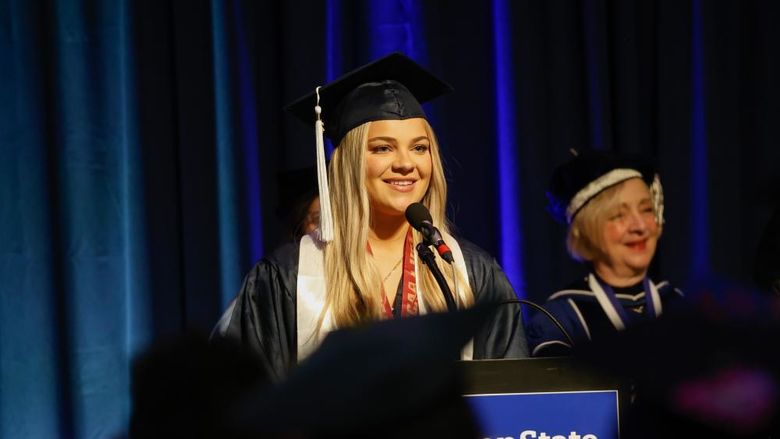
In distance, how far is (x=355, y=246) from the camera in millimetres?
2443

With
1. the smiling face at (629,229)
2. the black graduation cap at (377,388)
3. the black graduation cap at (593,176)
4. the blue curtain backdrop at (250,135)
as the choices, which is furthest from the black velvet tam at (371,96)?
the black graduation cap at (377,388)

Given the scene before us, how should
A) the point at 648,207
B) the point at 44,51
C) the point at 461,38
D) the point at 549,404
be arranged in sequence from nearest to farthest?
the point at 549,404 < the point at 648,207 < the point at 44,51 < the point at 461,38

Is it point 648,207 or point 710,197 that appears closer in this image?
point 648,207

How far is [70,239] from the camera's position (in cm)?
340

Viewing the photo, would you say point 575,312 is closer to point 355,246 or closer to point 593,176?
point 593,176

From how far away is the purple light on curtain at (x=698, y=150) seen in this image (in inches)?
147

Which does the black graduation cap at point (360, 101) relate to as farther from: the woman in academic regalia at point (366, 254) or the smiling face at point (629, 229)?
the smiling face at point (629, 229)

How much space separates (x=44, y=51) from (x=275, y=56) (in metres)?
0.93

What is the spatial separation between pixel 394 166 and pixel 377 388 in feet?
6.39

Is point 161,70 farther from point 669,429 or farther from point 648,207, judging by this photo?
point 669,429

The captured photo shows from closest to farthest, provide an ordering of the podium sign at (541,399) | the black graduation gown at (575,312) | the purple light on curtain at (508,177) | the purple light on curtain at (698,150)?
the podium sign at (541,399) → the black graduation gown at (575,312) → the purple light on curtain at (508,177) → the purple light on curtain at (698,150)

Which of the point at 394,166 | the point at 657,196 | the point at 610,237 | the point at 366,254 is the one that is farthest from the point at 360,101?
the point at 657,196

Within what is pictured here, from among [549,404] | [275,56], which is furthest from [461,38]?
[549,404]

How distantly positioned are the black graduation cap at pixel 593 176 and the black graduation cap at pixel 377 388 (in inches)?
109
